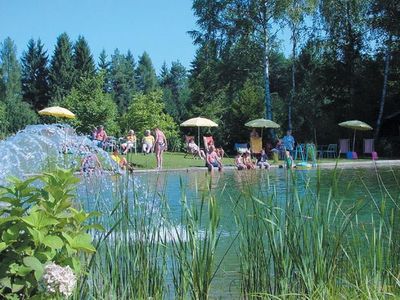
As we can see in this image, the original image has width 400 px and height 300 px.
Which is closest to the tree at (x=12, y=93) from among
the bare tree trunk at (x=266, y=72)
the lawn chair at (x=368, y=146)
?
the bare tree trunk at (x=266, y=72)

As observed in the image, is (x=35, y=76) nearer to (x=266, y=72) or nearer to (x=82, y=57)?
(x=82, y=57)

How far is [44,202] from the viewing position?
2479 mm

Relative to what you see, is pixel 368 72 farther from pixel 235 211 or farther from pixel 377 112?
pixel 235 211

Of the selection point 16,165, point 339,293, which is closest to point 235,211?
point 339,293

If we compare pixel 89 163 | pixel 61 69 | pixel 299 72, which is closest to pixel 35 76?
pixel 61 69

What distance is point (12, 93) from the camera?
5753 centimetres

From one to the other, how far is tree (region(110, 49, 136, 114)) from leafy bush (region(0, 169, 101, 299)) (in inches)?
2214

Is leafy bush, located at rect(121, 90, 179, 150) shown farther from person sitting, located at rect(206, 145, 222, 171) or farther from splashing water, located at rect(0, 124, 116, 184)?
splashing water, located at rect(0, 124, 116, 184)

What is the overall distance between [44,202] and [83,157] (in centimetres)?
187

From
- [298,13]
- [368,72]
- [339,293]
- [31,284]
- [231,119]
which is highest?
[298,13]

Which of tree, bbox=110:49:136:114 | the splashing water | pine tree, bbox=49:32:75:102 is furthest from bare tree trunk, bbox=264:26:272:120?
tree, bbox=110:49:136:114

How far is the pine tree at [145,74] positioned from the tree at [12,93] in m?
15.8

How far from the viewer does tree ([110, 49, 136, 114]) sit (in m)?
61.8

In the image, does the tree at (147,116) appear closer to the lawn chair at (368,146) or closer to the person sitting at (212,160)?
the lawn chair at (368,146)
